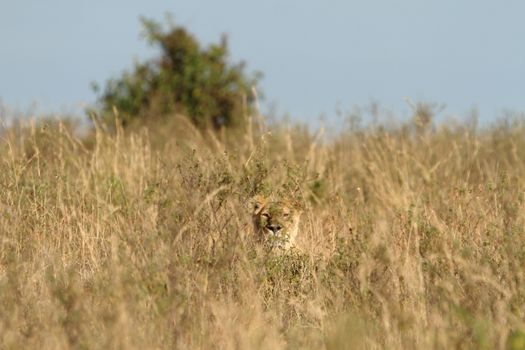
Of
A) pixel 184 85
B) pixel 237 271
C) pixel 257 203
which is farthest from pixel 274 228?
pixel 184 85

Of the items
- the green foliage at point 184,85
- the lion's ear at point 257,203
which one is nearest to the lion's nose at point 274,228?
the lion's ear at point 257,203

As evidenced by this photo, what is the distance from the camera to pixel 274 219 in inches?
277

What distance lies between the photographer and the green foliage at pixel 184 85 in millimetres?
16719

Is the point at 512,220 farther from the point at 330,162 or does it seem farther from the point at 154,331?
the point at 330,162

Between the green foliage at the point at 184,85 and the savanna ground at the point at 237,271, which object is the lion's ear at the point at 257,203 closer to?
the savanna ground at the point at 237,271

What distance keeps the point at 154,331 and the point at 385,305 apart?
1.15 metres

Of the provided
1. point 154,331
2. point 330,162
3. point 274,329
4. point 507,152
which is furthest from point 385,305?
point 507,152

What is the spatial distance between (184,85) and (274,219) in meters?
10.2

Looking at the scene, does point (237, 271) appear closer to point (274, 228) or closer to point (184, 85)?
point (274, 228)

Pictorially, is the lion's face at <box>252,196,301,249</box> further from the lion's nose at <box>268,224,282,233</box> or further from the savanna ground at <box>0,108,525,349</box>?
the savanna ground at <box>0,108,525,349</box>

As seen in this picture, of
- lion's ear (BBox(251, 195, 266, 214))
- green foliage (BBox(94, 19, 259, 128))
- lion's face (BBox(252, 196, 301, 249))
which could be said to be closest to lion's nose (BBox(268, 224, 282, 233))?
lion's face (BBox(252, 196, 301, 249))

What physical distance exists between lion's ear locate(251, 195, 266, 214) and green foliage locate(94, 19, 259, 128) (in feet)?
31.6

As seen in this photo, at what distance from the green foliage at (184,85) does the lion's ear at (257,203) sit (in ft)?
31.6

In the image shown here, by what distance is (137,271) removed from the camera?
18.2ft
